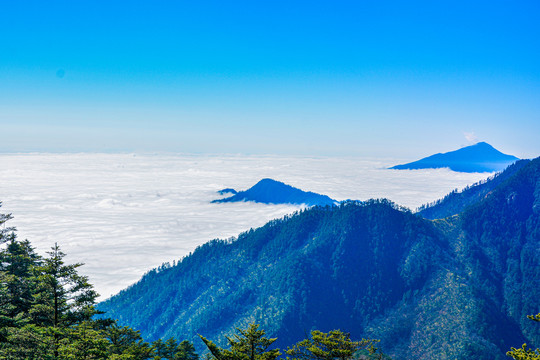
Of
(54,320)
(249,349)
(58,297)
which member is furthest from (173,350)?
(249,349)

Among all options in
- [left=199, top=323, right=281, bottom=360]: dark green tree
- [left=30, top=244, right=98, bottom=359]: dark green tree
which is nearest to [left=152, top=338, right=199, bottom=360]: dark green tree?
[left=30, top=244, right=98, bottom=359]: dark green tree

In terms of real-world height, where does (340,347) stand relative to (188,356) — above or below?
above

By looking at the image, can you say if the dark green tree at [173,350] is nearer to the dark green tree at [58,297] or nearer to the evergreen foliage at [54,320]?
the evergreen foliage at [54,320]

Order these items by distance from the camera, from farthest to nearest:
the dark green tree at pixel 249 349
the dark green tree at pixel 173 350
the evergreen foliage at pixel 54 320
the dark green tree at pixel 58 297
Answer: the dark green tree at pixel 173 350 → the dark green tree at pixel 58 297 → the dark green tree at pixel 249 349 → the evergreen foliage at pixel 54 320

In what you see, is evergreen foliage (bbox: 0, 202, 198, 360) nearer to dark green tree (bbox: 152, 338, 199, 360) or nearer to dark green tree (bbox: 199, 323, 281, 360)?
dark green tree (bbox: 199, 323, 281, 360)

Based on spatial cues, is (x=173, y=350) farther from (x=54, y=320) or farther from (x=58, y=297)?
(x=58, y=297)

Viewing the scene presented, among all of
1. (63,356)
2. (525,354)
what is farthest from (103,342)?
(525,354)

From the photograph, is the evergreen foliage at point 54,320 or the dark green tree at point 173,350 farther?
the dark green tree at point 173,350

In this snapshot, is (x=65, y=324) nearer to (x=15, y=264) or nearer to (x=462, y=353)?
(x=15, y=264)

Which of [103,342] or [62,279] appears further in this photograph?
[62,279]

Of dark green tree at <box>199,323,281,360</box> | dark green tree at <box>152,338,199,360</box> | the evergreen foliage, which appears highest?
the evergreen foliage

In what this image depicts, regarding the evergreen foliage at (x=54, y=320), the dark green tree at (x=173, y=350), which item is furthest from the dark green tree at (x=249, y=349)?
the dark green tree at (x=173, y=350)
